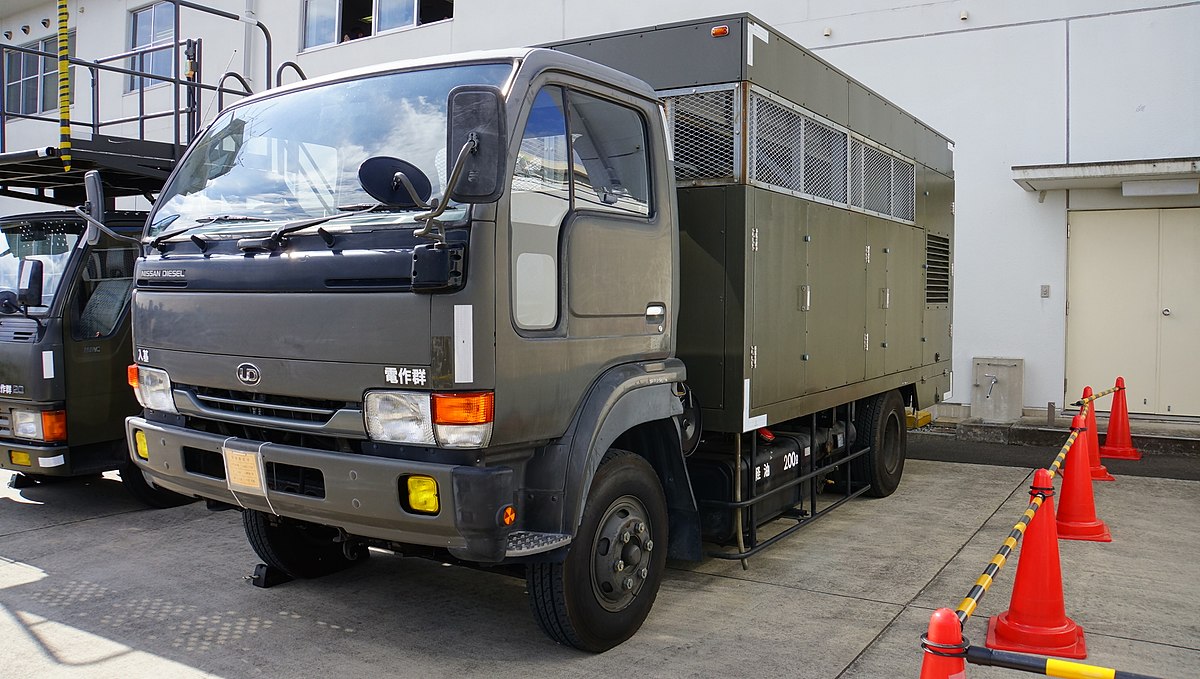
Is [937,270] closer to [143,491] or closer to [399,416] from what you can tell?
[399,416]

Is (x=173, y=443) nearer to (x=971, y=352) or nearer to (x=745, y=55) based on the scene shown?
(x=745, y=55)

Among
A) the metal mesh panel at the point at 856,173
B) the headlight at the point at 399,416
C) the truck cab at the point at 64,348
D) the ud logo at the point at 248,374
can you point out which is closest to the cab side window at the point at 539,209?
the headlight at the point at 399,416

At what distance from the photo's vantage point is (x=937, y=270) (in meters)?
9.01

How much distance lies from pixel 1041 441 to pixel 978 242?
8.68 ft

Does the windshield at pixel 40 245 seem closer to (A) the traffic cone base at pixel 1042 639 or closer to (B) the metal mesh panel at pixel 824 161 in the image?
(B) the metal mesh panel at pixel 824 161

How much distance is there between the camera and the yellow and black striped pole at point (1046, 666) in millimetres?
2438

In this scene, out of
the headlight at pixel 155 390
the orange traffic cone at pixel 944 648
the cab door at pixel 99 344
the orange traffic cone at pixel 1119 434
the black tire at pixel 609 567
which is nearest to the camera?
the orange traffic cone at pixel 944 648

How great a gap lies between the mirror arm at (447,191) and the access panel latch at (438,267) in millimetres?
59

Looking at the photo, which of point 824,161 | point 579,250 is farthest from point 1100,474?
point 579,250

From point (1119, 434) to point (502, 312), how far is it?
8.46 meters

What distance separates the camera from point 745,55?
5.20m

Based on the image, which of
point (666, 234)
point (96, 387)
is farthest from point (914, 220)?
point (96, 387)

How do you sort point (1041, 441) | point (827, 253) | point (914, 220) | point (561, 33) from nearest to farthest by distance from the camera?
point (827, 253) < point (914, 220) < point (1041, 441) < point (561, 33)

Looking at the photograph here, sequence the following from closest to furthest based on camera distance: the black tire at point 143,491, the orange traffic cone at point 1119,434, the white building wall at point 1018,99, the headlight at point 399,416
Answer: the headlight at point 399,416, the black tire at point 143,491, the orange traffic cone at point 1119,434, the white building wall at point 1018,99
